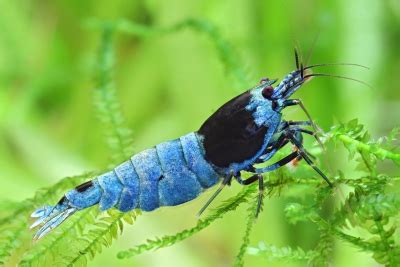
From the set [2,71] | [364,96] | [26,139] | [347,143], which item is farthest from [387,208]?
[2,71]

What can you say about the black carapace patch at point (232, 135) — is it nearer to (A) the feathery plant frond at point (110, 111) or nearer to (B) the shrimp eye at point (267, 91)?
(B) the shrimp eye at point (267, 91)

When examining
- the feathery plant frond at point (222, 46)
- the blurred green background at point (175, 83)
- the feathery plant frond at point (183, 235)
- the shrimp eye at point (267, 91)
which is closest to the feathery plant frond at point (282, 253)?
the feathery plant frond at point (183, 235)

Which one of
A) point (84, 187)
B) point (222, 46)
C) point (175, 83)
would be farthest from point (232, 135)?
point (175, 83)

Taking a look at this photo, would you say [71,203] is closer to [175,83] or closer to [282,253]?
[282,253]

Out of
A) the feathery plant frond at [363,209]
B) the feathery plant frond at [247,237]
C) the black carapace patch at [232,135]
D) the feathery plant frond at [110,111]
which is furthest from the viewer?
the feathery plant frond at [110,111]

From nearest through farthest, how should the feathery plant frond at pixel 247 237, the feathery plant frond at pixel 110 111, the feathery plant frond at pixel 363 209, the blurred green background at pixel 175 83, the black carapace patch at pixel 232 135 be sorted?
the feathery plant frond at pixel 363 209 < the feathery plant frond at pixel 247 237 < the black carapace patch at pixel 232 135 < the feathery plant frond at pixel 110 111 < the blurred green background at pixel 175 83

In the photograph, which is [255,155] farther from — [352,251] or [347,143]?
[352,251]

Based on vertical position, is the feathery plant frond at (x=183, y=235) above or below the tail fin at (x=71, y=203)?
below

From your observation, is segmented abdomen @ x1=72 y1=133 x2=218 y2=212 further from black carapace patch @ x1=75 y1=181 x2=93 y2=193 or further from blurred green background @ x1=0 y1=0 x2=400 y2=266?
blurred green background @ x1=0 y1=0 x2=400 y2=266
